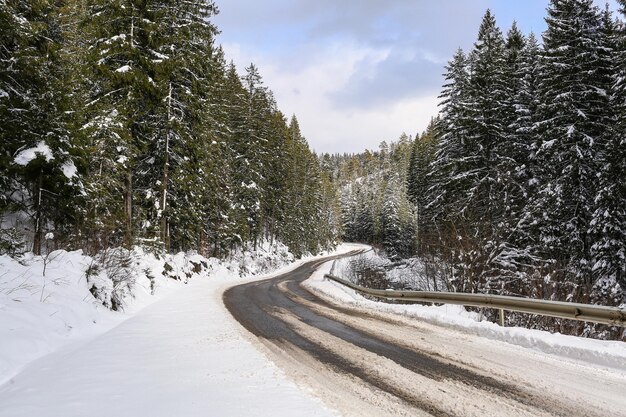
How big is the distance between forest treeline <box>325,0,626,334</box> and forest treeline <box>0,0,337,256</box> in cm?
1221

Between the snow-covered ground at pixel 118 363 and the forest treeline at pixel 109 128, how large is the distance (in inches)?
105

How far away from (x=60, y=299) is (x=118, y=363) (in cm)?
299

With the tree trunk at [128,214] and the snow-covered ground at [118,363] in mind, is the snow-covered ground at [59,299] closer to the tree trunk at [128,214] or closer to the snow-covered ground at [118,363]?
the snow-covered ground at [118,363]

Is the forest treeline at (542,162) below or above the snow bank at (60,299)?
above

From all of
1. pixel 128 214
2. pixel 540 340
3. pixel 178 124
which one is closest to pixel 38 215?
pixel 128 214

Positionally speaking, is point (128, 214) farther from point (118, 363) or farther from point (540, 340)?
point (540, 340)

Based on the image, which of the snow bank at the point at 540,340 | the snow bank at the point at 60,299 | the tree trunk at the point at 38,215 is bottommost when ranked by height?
the snow bank at the point at 540,340

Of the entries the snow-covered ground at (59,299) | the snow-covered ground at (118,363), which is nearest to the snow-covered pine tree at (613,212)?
the snow-covered ground at (118,363)

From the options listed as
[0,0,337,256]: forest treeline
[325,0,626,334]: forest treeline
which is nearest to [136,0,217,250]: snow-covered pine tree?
[0,0,337,256]: forest treeline

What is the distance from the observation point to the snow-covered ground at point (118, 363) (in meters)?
3.85

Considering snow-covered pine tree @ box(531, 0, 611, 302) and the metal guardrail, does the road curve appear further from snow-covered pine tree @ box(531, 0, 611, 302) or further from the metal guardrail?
snow-covered pine tree @ box(531, 0, 611, 302)

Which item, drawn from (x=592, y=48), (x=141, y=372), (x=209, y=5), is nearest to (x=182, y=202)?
(x=209, y=5)

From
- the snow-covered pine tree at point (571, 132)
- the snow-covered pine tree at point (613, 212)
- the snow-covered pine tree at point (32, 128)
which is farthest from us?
the snow-covered pine tree at point (571, 132)

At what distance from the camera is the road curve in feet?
12.7
